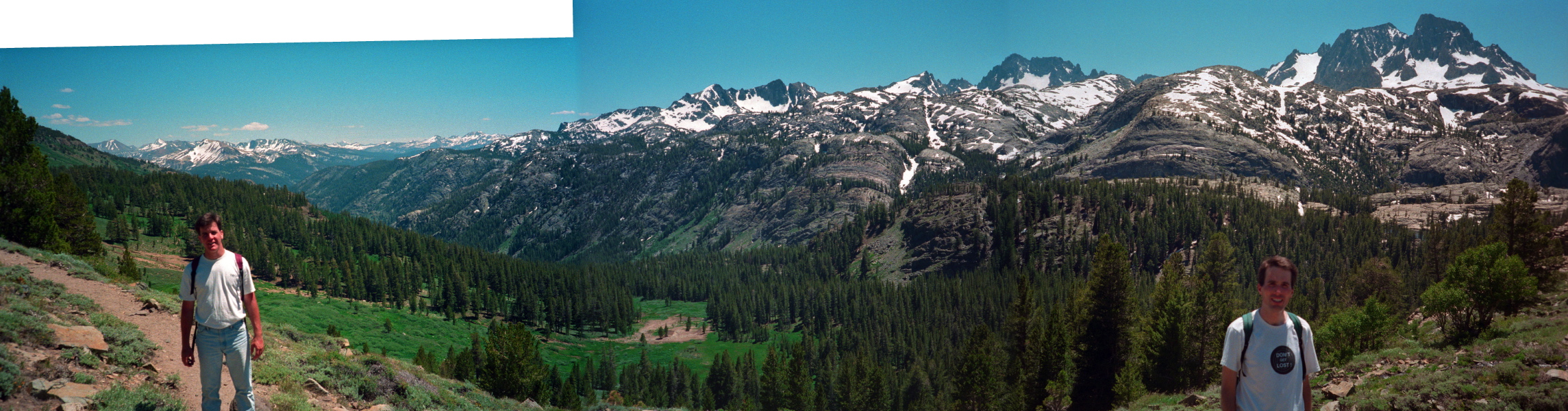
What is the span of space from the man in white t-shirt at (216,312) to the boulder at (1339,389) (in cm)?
2121

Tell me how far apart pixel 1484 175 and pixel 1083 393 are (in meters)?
233

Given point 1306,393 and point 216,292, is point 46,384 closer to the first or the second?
point 216,292

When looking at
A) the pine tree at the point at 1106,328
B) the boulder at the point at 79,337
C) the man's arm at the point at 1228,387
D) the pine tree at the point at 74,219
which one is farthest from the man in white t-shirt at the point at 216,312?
the pine tree at the point at 74,219

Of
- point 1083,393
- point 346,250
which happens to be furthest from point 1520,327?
point 346,250

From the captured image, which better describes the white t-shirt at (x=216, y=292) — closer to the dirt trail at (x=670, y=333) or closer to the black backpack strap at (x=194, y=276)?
the black backpack strap at (x=194, y=276)

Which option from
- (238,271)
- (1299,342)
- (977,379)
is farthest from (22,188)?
(977,379)

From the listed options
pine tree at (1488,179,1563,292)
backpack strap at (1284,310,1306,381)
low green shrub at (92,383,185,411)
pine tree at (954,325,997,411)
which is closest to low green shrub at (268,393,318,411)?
low green shrub at (92,383,185,411)

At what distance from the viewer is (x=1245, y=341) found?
5.49 meters

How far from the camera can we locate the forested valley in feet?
91.7

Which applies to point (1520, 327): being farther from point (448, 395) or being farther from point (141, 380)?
point (141, 380)

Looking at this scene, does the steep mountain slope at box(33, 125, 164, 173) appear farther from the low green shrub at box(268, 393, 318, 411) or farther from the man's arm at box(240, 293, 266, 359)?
the man's arm at box(240, 293, 266, 359)

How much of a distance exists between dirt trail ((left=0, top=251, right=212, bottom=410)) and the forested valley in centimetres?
1435

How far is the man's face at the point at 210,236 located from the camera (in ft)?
21.2

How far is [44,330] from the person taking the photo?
30.9 feet
